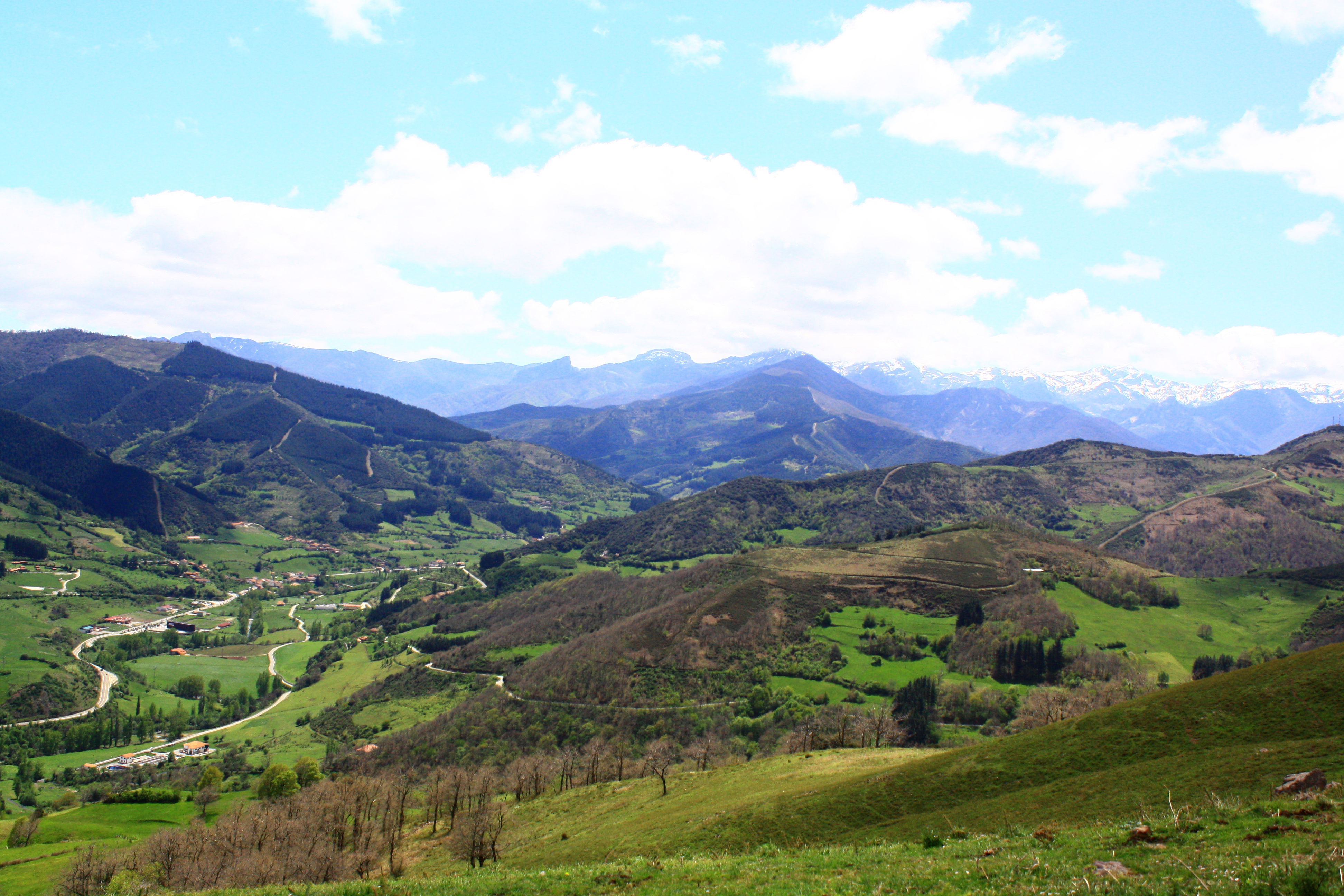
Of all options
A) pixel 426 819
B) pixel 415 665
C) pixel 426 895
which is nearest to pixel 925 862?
pixel 426 895

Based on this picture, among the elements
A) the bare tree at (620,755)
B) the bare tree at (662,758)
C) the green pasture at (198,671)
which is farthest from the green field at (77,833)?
the green pasture at (198,671)

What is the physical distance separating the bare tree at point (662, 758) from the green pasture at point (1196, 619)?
90.7 metres

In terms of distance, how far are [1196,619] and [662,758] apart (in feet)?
493

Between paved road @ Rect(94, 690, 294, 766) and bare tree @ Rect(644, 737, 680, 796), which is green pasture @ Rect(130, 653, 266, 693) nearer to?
paved road @ Rect(94, 690, 294, 766)

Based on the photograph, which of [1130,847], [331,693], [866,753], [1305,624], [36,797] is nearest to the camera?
[1130,847]

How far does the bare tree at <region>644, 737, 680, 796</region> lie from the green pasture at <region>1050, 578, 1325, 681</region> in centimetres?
9066

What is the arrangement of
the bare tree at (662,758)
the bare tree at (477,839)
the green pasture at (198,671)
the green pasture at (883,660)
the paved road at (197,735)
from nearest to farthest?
the bare tree at (477,839)
the bare tree at (662,758)
the green pasture at (883,660)
the paved road at (197,735)
the green pasture at (198,671)

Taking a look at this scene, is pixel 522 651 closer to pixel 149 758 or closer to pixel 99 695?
pixel 149 758

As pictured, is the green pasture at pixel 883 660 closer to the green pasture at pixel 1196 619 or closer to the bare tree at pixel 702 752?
the bare tree at pixel 702 752

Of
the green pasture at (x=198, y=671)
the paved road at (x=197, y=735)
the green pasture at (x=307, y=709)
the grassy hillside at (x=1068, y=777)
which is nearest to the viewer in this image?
the grassy hillside at (x=1068, y=777)

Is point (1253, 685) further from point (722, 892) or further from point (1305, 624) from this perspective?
point (1305, 624)

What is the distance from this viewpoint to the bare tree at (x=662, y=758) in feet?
235

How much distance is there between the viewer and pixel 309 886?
30.9m

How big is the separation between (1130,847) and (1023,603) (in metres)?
152
